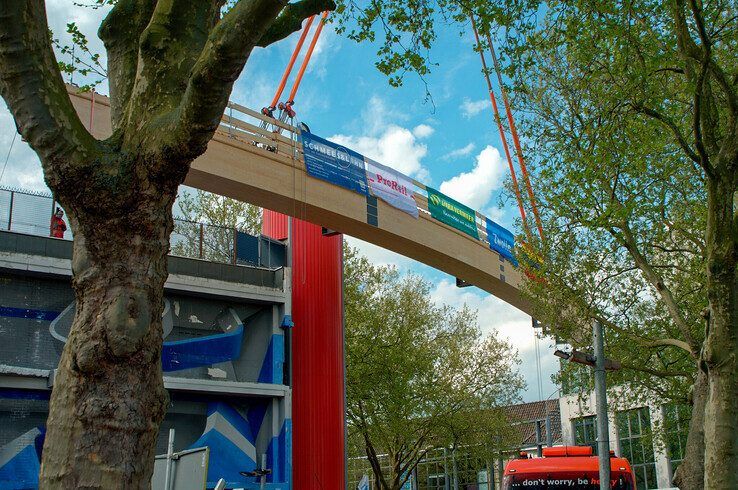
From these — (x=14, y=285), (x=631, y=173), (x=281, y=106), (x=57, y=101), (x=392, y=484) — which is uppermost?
(x=281, y=106)

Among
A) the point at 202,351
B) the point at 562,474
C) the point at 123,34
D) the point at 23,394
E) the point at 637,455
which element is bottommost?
the point at 562,474

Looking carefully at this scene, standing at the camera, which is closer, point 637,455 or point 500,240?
point 500,240

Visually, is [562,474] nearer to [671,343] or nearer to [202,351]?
[671,343]

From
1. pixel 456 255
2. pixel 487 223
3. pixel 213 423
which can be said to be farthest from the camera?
pixel 487 223

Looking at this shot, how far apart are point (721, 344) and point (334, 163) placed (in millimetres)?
12185

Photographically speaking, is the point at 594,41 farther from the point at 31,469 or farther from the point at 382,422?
the point at 382,422

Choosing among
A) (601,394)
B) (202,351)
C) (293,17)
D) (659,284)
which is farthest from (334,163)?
(293,17)

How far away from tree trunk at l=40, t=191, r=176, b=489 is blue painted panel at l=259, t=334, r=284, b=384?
56.0ft

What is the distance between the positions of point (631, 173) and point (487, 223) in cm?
1010

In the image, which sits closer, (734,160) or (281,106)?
(734,160)

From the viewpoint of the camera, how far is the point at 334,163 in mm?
22109

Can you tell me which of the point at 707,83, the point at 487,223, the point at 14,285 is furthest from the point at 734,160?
the point at 14,285

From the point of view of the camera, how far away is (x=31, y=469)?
64.4ft

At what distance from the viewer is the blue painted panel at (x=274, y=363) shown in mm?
23328
